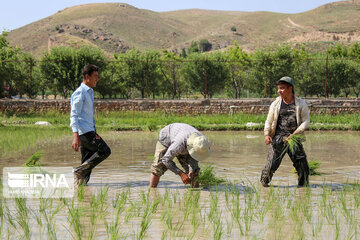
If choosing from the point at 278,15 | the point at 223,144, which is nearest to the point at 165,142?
the point at 223,144

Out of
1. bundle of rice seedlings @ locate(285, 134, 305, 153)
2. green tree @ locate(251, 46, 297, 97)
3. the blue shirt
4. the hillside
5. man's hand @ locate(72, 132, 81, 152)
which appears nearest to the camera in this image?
man's hand @ locate(72, 132, 81, 152)

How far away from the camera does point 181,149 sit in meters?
6.39

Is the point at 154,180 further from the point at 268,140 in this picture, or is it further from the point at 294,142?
the point at 294,142

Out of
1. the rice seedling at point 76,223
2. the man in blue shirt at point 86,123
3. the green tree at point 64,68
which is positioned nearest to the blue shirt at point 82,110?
the man in blue shirt at point 86,123

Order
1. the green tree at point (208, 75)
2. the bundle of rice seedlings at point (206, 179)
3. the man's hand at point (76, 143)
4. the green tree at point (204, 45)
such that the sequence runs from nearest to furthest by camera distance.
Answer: the man's hand at point (76, 143) → the bundle of rice seedlings at point (206, 179) → the green tree at point (208, 75) → the green tree at point (204, 45)

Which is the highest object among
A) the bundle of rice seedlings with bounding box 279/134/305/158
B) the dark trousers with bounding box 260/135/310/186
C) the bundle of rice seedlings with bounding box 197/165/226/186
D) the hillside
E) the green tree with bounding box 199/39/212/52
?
the hillside

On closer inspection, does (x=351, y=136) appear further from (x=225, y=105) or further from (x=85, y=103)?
(x=85, y=103)

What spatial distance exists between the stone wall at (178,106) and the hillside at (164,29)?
84808mm

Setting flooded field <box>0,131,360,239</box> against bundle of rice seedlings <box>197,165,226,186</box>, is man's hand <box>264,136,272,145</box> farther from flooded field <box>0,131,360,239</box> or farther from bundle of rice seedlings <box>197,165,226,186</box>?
bundle of rice seedlings <box>197,165,226,186</box>

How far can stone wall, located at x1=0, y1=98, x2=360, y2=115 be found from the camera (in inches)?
881

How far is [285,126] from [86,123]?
2.80 metres

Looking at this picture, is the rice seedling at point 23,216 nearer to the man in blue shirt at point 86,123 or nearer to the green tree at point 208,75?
the man in blue shirt at point 86,123

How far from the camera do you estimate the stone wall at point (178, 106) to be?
73.4 ft

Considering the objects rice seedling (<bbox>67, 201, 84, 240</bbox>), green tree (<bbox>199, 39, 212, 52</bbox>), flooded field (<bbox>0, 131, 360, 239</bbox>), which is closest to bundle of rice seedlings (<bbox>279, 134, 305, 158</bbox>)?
flooded field (<bbox>0, 131, 360, 239</bbox>)
